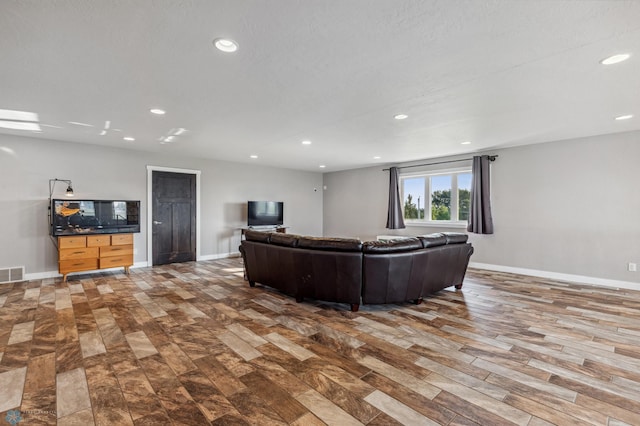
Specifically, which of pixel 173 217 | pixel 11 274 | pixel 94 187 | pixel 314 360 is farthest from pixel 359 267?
pixel 11 274

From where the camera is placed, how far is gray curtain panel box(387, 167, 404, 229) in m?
7.25

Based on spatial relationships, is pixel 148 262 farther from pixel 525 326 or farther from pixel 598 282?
pixel 598 282

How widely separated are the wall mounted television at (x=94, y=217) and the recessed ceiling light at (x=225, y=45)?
4.60 m

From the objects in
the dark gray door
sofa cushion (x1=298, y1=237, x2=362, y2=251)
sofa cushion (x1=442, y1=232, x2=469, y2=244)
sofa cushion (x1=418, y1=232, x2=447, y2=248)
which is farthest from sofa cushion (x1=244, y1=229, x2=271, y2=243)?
the dark gray door

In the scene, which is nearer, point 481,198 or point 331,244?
point 331,244

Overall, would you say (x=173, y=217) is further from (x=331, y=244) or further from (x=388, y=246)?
(x=388, y=246)

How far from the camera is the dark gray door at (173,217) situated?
625cm

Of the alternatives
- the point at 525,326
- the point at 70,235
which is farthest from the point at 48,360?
the point at 525,326

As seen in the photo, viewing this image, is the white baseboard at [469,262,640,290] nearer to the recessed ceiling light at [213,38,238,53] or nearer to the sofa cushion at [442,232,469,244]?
the sofa cushion at [442,232,469,244]

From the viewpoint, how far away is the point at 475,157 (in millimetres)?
5906

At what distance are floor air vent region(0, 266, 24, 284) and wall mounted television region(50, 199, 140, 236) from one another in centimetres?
76

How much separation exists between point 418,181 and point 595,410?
18.9ft

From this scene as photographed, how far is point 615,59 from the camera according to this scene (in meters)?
2.34

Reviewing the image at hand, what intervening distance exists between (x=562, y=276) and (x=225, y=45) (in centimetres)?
615
